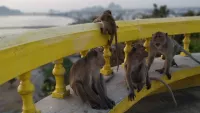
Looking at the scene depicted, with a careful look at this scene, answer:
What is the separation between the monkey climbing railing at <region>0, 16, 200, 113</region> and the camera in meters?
2.12

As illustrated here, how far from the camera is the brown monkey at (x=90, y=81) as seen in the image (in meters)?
3.20

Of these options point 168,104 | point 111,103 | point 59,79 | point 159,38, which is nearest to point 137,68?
point 159,38

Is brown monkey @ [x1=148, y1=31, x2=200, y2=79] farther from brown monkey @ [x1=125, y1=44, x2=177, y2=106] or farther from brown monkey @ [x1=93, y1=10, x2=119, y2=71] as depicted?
brown monkey @ [x1=93, y1=10, x2=119, y2=71]

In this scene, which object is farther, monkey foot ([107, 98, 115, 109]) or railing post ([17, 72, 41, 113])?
monkey foot ([107, 98, 115, 109])

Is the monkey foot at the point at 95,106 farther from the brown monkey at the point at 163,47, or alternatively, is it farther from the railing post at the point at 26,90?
the brown monkey at the point at 163,47

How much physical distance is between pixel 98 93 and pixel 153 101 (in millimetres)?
1641

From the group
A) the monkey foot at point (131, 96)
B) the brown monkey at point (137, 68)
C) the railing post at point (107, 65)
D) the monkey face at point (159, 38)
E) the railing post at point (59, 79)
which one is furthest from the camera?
the monkey face at point (159, 38)

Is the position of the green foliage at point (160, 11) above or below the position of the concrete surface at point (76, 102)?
below

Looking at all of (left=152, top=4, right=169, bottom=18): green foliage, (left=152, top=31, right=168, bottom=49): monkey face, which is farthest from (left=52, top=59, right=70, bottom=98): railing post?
(left=152, top=4, right=169, bottom=18): green foliage

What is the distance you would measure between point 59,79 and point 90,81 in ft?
1.05

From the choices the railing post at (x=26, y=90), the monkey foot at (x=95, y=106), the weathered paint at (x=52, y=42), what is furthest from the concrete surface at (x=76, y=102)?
the weathered paint at (x=52, y=42)

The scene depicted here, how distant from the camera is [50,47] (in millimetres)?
2645

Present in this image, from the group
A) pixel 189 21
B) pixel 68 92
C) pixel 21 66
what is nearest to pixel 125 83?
pixel 68 92

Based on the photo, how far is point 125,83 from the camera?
3941 millimetres
